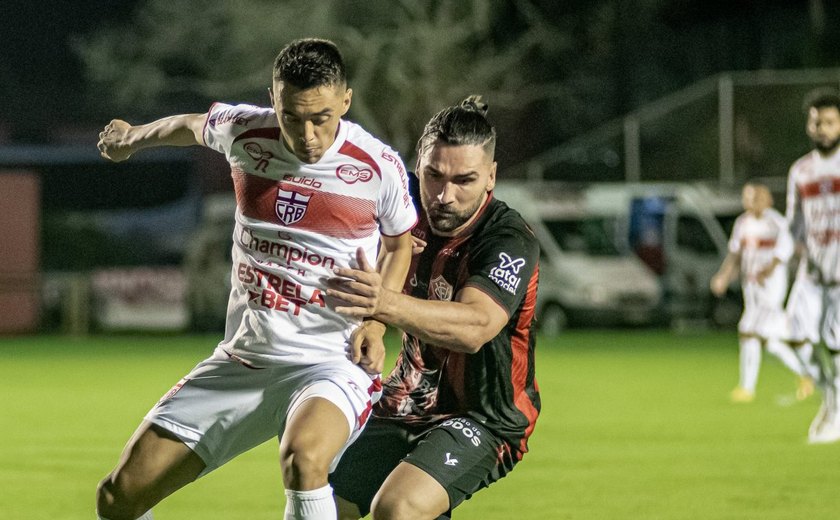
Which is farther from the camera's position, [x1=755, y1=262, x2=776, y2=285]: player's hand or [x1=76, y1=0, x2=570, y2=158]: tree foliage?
[x1=76, y1=0, x2=570, y2=158]: tree foliage

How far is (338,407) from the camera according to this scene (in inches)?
207

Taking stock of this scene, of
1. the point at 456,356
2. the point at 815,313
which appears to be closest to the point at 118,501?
the point at 456,356

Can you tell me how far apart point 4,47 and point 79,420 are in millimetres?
27647

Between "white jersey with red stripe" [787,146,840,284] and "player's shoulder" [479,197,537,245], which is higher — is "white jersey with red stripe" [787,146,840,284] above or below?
below

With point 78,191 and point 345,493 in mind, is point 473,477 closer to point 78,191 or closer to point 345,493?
point 345,493

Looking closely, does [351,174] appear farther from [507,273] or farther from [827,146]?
[827,146]

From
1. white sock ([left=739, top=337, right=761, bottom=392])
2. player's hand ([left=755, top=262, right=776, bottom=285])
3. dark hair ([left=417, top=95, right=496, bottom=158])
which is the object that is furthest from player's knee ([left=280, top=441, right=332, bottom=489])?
player's hand ([left=755, top=262, right=776, bottom=285])

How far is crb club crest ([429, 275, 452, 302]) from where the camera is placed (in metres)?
5.76

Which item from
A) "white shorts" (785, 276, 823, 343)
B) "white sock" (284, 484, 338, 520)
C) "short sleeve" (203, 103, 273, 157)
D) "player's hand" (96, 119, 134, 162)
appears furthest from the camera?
"white shorts" (785, 276, 823, 343)

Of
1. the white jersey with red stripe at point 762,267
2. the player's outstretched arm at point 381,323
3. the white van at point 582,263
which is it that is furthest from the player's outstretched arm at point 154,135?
the white van at point 582,263

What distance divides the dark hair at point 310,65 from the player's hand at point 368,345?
931 mm

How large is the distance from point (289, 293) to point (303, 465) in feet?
2.38

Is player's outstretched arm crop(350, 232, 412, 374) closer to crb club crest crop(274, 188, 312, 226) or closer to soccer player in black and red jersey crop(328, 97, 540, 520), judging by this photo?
soccer player in black and red jersey crop(328, 97, 540, 520)

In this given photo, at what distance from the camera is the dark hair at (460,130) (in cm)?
554
